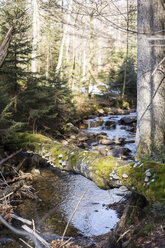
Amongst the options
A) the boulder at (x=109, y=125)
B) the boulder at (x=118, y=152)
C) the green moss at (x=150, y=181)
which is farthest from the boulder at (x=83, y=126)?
the green moss at (x=150, y=181)

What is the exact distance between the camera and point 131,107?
2050cm

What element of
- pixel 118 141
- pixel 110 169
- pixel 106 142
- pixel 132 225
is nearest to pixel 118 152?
pixel 106 142

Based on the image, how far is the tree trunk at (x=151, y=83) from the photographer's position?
16.9 ft

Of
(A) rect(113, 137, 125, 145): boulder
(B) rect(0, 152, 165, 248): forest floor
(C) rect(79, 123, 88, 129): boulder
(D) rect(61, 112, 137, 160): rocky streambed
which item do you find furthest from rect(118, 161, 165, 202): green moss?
(C) rect(79, 123, 88, 129): boulder

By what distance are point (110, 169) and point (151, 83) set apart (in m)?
2.44

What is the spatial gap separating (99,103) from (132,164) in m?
Answer: 16.2

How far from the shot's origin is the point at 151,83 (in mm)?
5281

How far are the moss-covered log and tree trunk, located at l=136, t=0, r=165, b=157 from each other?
1.35 metres

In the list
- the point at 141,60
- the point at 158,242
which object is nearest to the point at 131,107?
the point at 141,60

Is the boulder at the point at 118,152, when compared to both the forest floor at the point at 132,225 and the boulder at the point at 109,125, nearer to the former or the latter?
the forest floor at the point at 132,225

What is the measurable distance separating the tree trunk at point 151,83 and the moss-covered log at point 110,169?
1.35 meters

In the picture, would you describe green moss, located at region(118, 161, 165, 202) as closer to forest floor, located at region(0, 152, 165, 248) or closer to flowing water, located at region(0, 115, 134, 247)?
forest floor, located at region(0, 152, 165, 248)

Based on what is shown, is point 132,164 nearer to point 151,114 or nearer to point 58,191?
point 151,114

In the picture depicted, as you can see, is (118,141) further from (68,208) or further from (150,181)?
(150,181)
